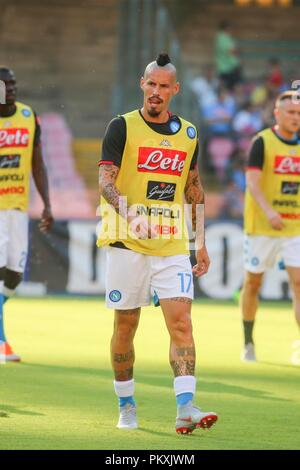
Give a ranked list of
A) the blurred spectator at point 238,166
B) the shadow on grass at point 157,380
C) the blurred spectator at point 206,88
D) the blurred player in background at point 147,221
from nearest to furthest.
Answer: the blurred player in background at point 147,221
the shadow on grass at point 157,380
the blurred spectator at point 238,166
the blurred spectator at point 206,88

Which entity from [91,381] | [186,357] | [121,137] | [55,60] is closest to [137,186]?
[121,137]

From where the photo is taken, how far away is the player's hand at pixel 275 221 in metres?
11.3

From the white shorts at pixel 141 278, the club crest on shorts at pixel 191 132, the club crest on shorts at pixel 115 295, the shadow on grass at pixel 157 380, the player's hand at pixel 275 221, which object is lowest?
the shadow on grass at pixel 157 380

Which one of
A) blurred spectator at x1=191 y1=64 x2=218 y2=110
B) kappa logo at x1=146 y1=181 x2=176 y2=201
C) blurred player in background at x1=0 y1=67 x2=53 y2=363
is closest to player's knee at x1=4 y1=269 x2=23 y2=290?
blurred player in background at x1=0 y1=67 x2=53 y2=363

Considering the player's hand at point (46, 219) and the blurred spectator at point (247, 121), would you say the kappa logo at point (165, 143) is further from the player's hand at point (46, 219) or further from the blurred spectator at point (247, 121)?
the blurred spectator at point (247, 121)

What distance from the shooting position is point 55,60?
28766 millimetres

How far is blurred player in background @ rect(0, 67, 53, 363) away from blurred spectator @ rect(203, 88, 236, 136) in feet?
43.5

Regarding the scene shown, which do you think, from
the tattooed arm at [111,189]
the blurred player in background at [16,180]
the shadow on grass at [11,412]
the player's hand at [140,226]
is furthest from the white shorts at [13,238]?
the player's hand at [140,226]

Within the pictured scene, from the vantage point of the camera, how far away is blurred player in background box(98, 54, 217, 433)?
8.23m

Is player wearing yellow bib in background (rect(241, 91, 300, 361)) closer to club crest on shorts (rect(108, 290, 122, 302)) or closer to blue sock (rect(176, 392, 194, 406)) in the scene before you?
club crest on shorts (rect(108, 290, 122, 302))

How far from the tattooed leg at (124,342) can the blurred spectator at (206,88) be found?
56.5 feet

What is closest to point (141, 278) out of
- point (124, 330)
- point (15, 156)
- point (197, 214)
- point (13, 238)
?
point (124, 330)
